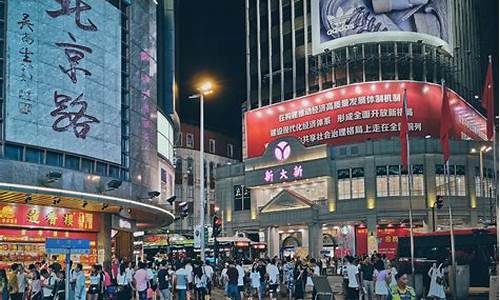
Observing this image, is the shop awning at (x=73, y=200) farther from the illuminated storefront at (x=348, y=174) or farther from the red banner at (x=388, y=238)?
the red banner at (x=388, y=238)

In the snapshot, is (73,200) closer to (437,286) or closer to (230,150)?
(437,286)

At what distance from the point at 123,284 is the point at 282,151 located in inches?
1682

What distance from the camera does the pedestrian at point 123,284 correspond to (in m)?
22.0

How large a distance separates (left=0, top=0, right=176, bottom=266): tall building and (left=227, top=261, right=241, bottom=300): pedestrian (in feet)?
21.9

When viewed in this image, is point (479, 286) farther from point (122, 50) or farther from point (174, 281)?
point (122, 50)

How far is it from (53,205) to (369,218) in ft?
110

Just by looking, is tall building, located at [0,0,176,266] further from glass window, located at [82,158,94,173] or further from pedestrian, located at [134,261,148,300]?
pedestrian, located at [134,261,148,300]

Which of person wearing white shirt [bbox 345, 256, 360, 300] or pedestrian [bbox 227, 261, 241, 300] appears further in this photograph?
pedestrian [bbox 227, 261, 241, 300]

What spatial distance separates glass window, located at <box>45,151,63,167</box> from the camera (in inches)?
1099

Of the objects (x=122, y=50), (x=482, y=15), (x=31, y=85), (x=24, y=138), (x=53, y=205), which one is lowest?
(x=53, y=205)

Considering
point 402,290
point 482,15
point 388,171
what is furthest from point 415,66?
point 402,290

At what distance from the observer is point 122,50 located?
33.5 metres

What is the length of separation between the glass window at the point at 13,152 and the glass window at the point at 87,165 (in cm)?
333

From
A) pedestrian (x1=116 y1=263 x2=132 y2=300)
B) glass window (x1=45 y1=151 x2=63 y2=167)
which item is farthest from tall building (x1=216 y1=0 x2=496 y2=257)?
glass window (x1=45 y1=151 x2=63 y2=167)
